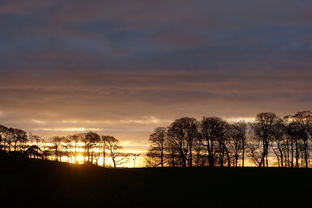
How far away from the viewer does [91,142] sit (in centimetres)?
13612

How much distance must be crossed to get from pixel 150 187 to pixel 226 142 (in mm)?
56441

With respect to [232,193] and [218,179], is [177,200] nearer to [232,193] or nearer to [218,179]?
[232,193]

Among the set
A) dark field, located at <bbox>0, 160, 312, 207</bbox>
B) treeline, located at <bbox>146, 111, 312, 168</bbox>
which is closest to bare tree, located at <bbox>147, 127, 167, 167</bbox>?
treeline, located at <bbox>146, 111, 312, 168</bbox>

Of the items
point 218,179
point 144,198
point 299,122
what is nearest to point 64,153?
point 299,122

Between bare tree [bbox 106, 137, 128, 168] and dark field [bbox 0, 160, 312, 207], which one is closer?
dark field [bbox 0, 160, 312, 207]

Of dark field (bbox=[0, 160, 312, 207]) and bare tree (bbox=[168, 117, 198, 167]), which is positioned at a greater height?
bare tree (bbox=[168, 117, 198, 167])

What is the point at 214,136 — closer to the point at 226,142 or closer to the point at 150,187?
the point at 226,142

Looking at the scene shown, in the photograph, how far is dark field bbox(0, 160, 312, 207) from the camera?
3231cm

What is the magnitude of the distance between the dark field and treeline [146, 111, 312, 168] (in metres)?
34.0

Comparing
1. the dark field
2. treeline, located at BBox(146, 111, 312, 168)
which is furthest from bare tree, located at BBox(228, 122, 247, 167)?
the dark field

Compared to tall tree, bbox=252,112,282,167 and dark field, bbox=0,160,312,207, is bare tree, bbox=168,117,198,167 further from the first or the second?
dark field, bbox=0,160,312,207

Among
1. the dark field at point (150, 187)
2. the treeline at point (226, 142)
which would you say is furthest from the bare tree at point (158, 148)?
the dark field at point (150, 187)

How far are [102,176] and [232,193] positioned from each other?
19704 mm

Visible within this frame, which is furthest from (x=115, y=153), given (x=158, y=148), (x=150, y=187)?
(x=150, y=187)
